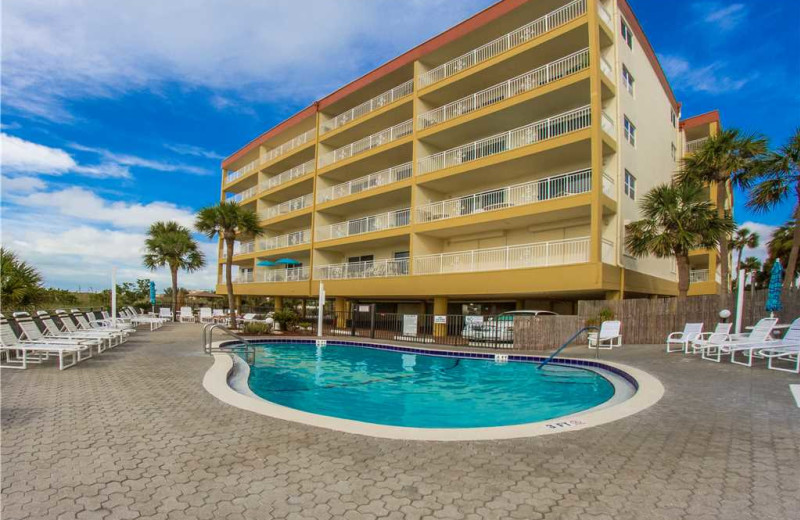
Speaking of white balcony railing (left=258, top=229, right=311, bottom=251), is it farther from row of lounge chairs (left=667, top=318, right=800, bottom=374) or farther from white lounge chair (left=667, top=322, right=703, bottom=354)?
row of lounge chairs (left=667, top=318, right=800, bottom=374)

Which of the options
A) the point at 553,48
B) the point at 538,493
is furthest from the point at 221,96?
the point at 538,493

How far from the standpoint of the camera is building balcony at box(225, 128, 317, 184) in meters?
30.6

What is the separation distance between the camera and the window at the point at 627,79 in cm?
1902

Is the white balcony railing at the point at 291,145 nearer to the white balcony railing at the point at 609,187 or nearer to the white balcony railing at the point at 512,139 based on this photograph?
the white balcony railing at the point at 512,139

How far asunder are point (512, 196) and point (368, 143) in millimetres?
10878

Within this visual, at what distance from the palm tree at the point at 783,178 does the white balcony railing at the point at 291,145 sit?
25233 mm

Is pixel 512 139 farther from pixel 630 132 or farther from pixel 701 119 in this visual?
pixel 701 119

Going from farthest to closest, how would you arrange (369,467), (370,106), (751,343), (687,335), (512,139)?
(370,106), (512,139), (687,335), (751,343), (369,467)

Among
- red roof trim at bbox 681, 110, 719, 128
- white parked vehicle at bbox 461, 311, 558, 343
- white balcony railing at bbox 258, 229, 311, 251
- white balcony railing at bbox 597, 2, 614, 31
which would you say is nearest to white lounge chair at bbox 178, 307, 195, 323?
white balcony railing at bbox 258, 229, 311, 251

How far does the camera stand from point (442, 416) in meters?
7.88

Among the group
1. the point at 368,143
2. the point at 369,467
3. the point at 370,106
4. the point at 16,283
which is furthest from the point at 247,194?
the point at 369,467

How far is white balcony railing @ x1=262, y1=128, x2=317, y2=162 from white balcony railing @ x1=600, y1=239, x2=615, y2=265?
21.1 metres

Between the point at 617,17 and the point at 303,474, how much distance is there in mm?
21754

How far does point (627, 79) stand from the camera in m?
19.5
